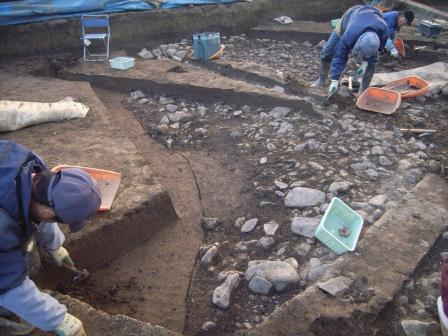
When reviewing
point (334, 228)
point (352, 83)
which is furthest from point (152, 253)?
point (352, 83)

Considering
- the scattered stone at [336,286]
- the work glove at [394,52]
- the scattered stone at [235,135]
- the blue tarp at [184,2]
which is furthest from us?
the blue tarp at [184,2]

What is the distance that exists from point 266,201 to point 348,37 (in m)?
2.58

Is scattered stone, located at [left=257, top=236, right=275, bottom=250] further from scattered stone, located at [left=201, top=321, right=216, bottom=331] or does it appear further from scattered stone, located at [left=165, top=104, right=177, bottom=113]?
scattered stone, located at [left=165, top=104, right=177, bottom=113]

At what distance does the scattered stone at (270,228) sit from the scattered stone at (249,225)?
0.31 ft

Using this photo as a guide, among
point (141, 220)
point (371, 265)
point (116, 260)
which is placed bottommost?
point (116, 260)

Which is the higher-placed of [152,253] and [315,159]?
[315,159]

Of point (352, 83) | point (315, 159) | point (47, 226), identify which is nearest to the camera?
point (47, 226)

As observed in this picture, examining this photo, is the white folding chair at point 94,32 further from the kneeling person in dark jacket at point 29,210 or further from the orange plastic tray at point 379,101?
the kneeling person in dark jacket at point 29,210

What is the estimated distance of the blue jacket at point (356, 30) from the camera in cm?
458

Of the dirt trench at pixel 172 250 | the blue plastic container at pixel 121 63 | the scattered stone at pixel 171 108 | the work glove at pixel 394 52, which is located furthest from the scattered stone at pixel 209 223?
the work glove at pixel 394 52

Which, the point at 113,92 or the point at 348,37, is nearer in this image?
the point at 348,37

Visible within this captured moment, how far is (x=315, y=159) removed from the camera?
3.75 m

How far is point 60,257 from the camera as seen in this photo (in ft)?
7.99

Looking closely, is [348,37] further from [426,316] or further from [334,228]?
[426,316]
